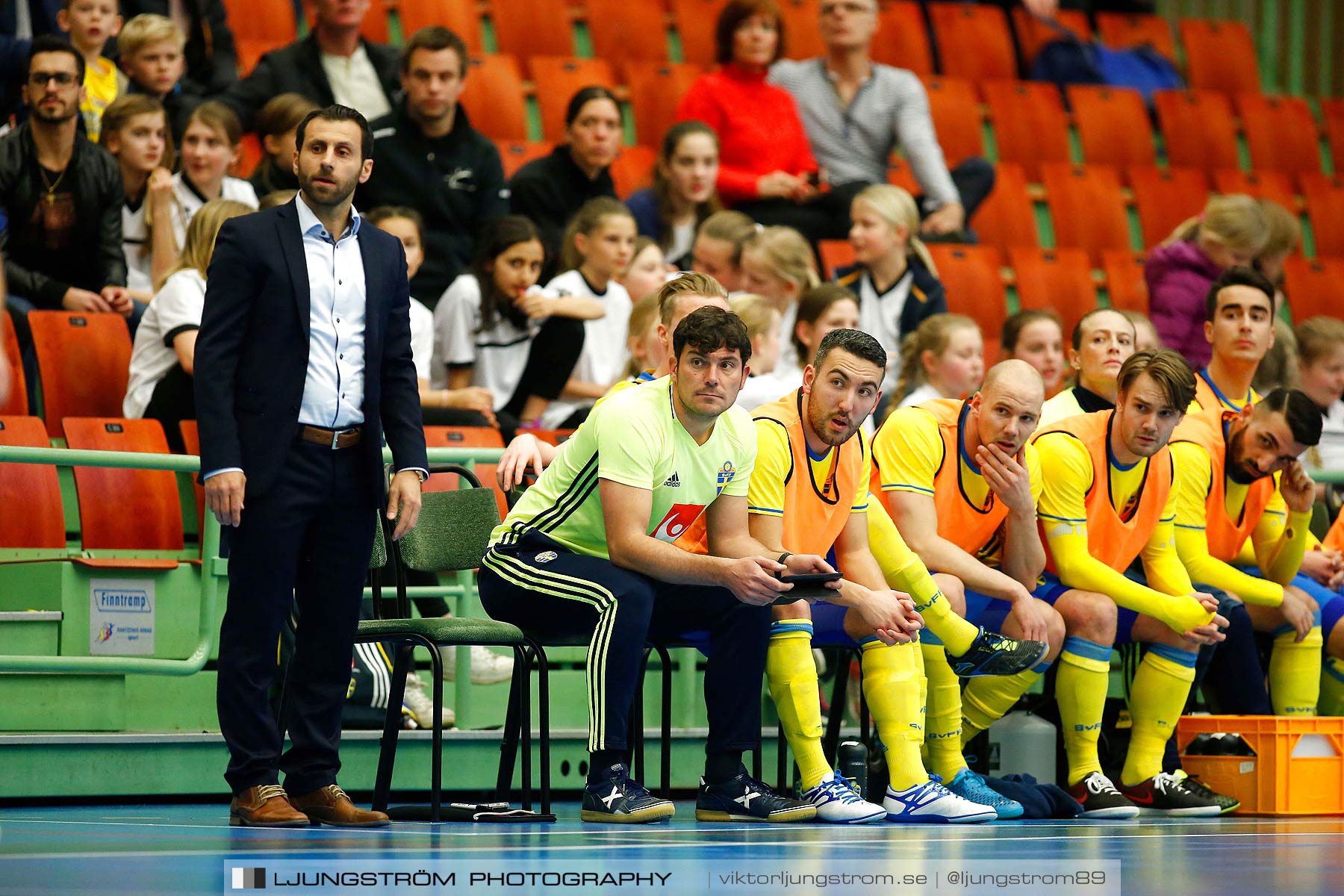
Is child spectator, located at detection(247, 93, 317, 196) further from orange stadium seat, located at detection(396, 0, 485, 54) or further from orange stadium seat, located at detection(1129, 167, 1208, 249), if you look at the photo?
orange stadium seat, located at detection(1129, 167, 1208, 249)

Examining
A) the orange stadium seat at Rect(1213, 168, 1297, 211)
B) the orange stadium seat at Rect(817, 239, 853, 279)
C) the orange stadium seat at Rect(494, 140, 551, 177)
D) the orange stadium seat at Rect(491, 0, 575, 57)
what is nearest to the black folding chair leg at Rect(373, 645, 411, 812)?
the orange stadium seat at Rect(817, 239, 853, 279)

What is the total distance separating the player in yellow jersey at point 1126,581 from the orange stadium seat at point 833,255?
8.95ft

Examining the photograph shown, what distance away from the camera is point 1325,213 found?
11461 mm

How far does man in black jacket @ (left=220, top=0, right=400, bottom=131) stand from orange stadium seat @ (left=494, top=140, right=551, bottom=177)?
80 centimetres

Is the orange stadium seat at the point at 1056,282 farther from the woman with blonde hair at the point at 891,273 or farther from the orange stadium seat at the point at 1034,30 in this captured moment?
the orange stadium seat at the point at 1034,30

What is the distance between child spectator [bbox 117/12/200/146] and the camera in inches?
306

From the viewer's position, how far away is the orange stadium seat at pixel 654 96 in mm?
9992

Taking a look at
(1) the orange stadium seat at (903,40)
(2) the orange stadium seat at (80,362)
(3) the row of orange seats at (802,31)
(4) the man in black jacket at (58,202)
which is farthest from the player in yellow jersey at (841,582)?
(1) the orange stadium seat at (903,40)

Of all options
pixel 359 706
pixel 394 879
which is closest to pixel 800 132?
pixel 359 706

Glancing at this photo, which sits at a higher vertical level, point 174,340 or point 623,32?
point 623,32

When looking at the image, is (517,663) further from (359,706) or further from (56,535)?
(56,535)

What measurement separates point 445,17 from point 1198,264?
14.8 ft

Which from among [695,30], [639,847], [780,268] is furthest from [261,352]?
[695,30]

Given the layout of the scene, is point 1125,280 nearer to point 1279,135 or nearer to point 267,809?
point 1279,135
